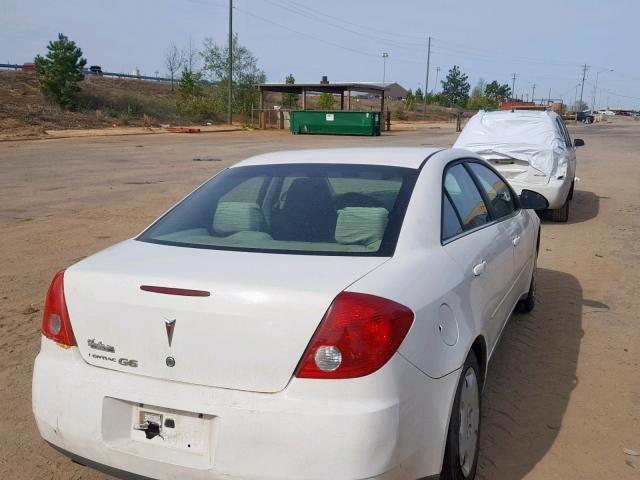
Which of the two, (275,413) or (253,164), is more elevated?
(253,164)

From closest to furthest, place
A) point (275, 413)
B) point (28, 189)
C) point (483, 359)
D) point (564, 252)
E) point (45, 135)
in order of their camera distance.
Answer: point (275, 413) < point (483, 359) < point (564, 252) < point (28, 189) < point (45, 135)

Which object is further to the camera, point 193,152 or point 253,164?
point 193,152

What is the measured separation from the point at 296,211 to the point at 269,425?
120 centimetres

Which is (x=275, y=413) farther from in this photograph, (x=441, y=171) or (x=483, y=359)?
(x=441, y=171)

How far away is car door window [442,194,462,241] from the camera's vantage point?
2.99 meters

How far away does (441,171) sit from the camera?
3285 mm

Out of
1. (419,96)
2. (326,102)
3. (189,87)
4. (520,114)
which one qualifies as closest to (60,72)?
(189,87)

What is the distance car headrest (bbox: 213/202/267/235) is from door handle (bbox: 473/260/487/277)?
1.05 m

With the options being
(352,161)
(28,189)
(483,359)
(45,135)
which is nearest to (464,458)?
(483,359)

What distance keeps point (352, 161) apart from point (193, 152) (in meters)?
19.7

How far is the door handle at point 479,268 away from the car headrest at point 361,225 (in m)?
0.53

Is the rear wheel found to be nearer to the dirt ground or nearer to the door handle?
the dirt ground

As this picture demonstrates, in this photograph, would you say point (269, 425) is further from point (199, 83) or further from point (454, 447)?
point (199, 83)

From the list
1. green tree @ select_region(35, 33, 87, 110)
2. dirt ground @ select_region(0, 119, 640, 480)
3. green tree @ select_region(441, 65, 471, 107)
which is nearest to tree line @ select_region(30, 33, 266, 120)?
green tree @ select_region(35, 33, 87, 110)
